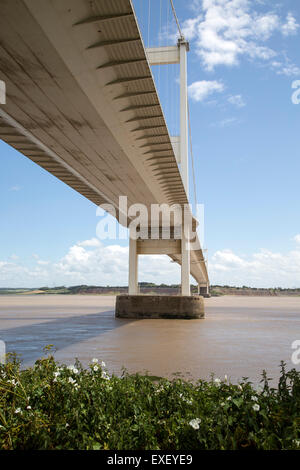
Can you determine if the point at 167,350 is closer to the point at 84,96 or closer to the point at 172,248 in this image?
the point at 84,96

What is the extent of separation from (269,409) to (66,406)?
1.72 metres

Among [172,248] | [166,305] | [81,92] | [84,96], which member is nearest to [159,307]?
[166,305]

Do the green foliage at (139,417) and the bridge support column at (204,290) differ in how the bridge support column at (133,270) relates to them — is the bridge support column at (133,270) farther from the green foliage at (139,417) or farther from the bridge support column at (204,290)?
the bridge support column at (204,290)

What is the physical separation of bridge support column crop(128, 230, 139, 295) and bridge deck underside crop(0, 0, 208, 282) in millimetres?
10961

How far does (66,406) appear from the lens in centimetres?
336

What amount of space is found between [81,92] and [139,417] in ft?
22.8

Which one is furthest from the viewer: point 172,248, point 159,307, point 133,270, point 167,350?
point 172,248

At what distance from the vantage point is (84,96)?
8.50 metres

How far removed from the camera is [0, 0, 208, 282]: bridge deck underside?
6.15 metres

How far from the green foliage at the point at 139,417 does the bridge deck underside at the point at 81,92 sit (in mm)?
5147

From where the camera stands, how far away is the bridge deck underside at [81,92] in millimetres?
6148

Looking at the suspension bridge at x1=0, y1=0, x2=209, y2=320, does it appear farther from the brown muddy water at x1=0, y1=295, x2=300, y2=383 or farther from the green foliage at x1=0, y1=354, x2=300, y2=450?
the brown muddy water at x1=0, y1=295, x2=300, y2=383

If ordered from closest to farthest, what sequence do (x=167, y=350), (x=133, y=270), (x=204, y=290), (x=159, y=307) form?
(x=167, y=350)
(x=159, y=307)
(x=133, y=270)
(x=204, y=290)
